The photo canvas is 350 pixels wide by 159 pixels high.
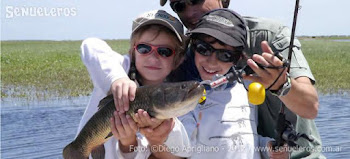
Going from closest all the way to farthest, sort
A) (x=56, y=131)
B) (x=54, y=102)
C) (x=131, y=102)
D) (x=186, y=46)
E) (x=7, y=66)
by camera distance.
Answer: (x=131, y=102) → (x=186, y=46) → (x=56, y=131) → (x=54, y=102) → (x=7, y=66)

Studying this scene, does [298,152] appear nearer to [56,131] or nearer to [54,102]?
[56,131]

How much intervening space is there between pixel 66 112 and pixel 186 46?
9746 millimetres

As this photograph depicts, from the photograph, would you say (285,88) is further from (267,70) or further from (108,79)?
(108,79)

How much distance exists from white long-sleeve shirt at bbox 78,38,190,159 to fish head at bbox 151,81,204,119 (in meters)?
0.35

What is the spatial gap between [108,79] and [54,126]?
8901 mm

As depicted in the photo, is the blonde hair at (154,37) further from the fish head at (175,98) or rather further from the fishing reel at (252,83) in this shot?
the fish head at (175,98)

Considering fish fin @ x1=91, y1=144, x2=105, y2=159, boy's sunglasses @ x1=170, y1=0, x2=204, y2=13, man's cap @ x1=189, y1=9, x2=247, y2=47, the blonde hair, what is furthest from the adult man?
fish fin @ x1=91, y1=144, x2=105, y2=159

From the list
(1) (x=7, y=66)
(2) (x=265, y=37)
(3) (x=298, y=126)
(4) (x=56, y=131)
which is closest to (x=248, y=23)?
(2) (x=265, y=37)

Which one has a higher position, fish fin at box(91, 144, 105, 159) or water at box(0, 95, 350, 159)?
fish fin at box(91, 144, 105, 159)

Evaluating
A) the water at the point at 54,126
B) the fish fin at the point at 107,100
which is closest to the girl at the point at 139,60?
the fish fin at the point at 107,100

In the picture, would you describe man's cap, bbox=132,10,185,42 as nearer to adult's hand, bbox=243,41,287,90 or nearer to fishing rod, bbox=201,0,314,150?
fishing rod, bbox=201,0,314,150

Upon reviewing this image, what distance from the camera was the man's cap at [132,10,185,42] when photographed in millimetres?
3879

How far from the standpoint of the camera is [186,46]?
13.6 ft

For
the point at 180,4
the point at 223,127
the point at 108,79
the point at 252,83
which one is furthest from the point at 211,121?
the point at 180,4
